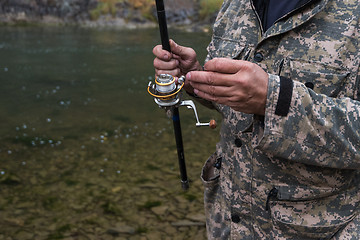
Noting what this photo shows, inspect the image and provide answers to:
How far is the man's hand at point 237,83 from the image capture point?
1364 millimetres

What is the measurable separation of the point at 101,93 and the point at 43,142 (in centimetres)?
284

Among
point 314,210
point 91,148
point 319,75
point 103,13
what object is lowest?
point 103,13

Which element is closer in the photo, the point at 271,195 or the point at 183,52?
the point at 271,195

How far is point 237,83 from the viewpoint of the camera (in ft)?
4.51

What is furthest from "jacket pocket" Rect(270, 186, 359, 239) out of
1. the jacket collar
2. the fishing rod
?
the jacket collar

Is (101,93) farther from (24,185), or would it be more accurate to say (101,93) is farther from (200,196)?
(200,196)

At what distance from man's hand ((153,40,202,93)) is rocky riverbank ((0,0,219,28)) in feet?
49.9

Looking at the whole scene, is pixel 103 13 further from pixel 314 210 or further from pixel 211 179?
pixel 314 210

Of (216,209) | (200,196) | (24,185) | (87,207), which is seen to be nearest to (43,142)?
(24,185)

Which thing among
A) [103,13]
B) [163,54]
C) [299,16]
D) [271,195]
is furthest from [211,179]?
[103,13]

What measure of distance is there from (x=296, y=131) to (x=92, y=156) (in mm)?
4928

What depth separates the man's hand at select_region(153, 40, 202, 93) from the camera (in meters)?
1.98

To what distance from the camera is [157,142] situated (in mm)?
6570

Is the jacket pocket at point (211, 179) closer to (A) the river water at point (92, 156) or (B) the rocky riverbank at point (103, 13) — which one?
(A) the river water at point (92, 156)
